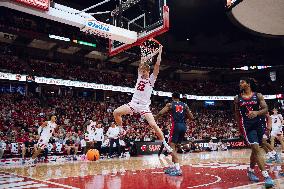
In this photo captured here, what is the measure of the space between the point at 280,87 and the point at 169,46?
640 inches

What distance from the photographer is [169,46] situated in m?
37.2

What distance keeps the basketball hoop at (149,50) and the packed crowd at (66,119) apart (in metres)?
10.2

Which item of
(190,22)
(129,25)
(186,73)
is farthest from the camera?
(186,73)

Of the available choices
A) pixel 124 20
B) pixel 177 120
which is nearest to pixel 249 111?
pixel 177 120

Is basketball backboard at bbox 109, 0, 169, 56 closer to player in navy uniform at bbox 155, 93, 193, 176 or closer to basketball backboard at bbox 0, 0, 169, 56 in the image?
basketball backboard at bbox 0, 0, 169, 56

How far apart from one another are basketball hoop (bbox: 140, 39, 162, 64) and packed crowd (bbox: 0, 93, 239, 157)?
10219 millimetres

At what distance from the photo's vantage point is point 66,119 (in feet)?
77.3

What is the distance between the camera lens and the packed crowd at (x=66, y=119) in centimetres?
1879

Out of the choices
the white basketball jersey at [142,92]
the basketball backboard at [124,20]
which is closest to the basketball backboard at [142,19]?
the basketball backboard at [124,20]

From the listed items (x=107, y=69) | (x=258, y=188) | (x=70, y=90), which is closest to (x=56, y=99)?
(x=70, y=90)

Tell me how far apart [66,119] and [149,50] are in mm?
16447

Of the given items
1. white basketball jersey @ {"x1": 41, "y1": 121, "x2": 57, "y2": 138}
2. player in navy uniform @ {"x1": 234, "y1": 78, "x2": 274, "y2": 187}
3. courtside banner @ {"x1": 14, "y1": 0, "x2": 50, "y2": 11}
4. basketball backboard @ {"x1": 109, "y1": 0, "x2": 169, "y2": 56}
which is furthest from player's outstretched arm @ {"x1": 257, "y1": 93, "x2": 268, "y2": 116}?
white basketball jersey @ {"x1": 41, "y1": 121, "x2": 57, "y2": 138}

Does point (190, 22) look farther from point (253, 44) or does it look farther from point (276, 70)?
point (276, 70)

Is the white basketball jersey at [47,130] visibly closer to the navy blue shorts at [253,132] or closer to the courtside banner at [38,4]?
the courtside banner at [38,4]
